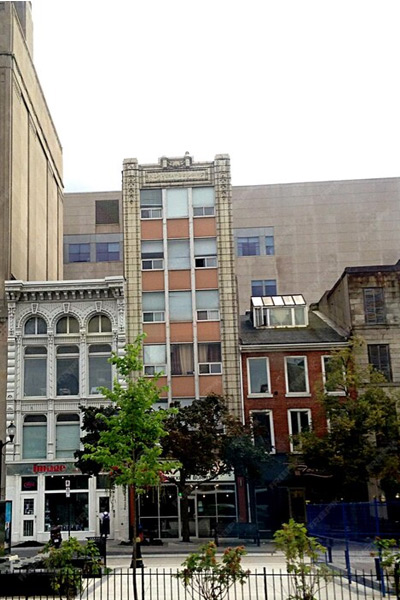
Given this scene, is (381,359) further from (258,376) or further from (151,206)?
(151,206)

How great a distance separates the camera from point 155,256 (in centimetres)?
5028

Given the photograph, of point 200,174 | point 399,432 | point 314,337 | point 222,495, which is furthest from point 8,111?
point 399,432

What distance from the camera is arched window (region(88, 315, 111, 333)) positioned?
159ft

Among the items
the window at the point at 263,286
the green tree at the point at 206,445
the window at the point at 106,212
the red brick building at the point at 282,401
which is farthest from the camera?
the window at the point at 106,212

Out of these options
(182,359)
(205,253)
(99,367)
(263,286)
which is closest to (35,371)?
(99,367)

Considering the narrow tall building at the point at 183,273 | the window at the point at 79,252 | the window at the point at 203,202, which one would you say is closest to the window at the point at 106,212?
the window at the point at 79,252

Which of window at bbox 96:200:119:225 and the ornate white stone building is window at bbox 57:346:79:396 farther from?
window at bbox 96:200:119:225

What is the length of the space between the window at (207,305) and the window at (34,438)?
11.5m

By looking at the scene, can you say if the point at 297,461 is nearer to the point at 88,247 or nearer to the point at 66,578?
the point at 66,578

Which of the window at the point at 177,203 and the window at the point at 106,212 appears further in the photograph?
the window at the point at 106,212

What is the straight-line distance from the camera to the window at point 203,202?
167 feet

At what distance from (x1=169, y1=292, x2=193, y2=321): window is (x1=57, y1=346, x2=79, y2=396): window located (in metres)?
6.40

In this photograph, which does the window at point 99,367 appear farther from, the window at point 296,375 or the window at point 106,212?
the window at point 106,212

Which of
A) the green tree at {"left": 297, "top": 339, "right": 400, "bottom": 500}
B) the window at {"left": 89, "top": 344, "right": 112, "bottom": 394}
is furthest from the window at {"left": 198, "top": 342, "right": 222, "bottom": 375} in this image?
the green tree at {"left": 297, "top": 339, "right": 400, "bottom": 500}
